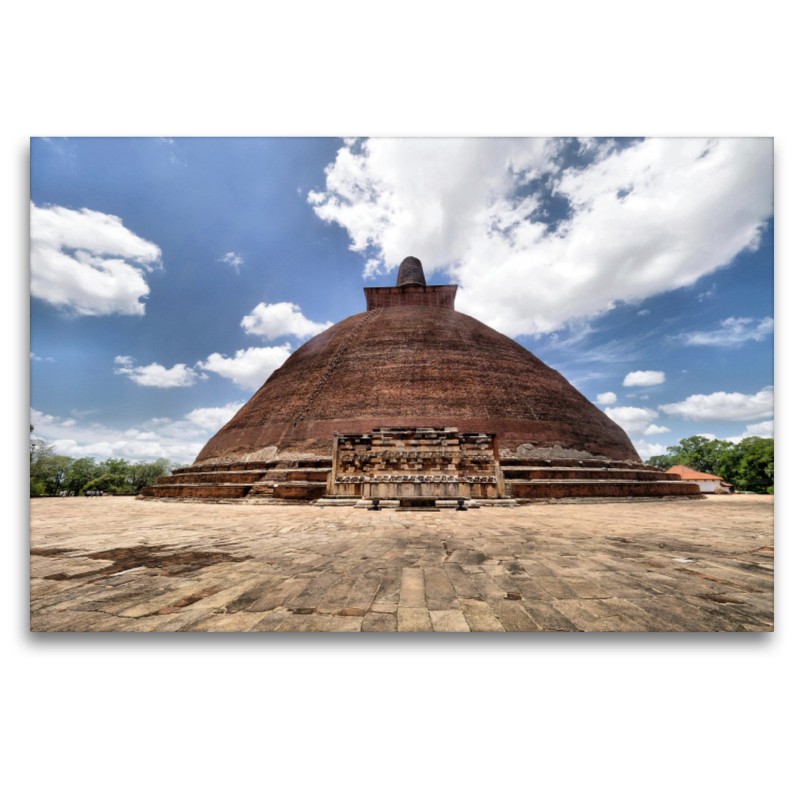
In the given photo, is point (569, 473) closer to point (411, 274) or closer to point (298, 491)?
point (298, 491)

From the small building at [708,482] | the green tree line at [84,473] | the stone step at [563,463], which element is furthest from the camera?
the small building at [708,482]

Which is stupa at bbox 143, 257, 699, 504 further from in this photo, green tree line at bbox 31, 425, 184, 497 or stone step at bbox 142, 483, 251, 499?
green tree line at bbox 31, 425, 184, 497

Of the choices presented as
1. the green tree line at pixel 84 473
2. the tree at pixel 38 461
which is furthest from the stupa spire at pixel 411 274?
the tree at pixel 38 461

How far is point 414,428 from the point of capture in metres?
12.6

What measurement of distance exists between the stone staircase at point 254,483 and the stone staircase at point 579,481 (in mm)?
6685

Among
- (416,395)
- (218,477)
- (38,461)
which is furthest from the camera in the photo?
(416,395)

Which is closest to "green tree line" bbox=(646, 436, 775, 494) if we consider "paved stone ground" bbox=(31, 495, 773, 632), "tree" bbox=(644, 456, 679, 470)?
"tree" bbox=(644, 456, 679, 470)

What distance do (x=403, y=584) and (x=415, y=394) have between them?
625 inches

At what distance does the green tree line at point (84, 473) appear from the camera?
13.7ft

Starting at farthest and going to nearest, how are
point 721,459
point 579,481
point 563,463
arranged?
point 721,459, point 563,463, point 579,481

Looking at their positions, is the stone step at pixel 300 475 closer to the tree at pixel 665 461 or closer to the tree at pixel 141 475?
the tree at pixel 141 475

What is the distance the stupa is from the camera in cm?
1138

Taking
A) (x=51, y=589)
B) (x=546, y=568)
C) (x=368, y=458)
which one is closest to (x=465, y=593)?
(x=546, y=568)

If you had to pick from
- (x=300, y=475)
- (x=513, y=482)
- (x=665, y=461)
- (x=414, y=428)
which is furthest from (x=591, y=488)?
(x=665, y=461)
